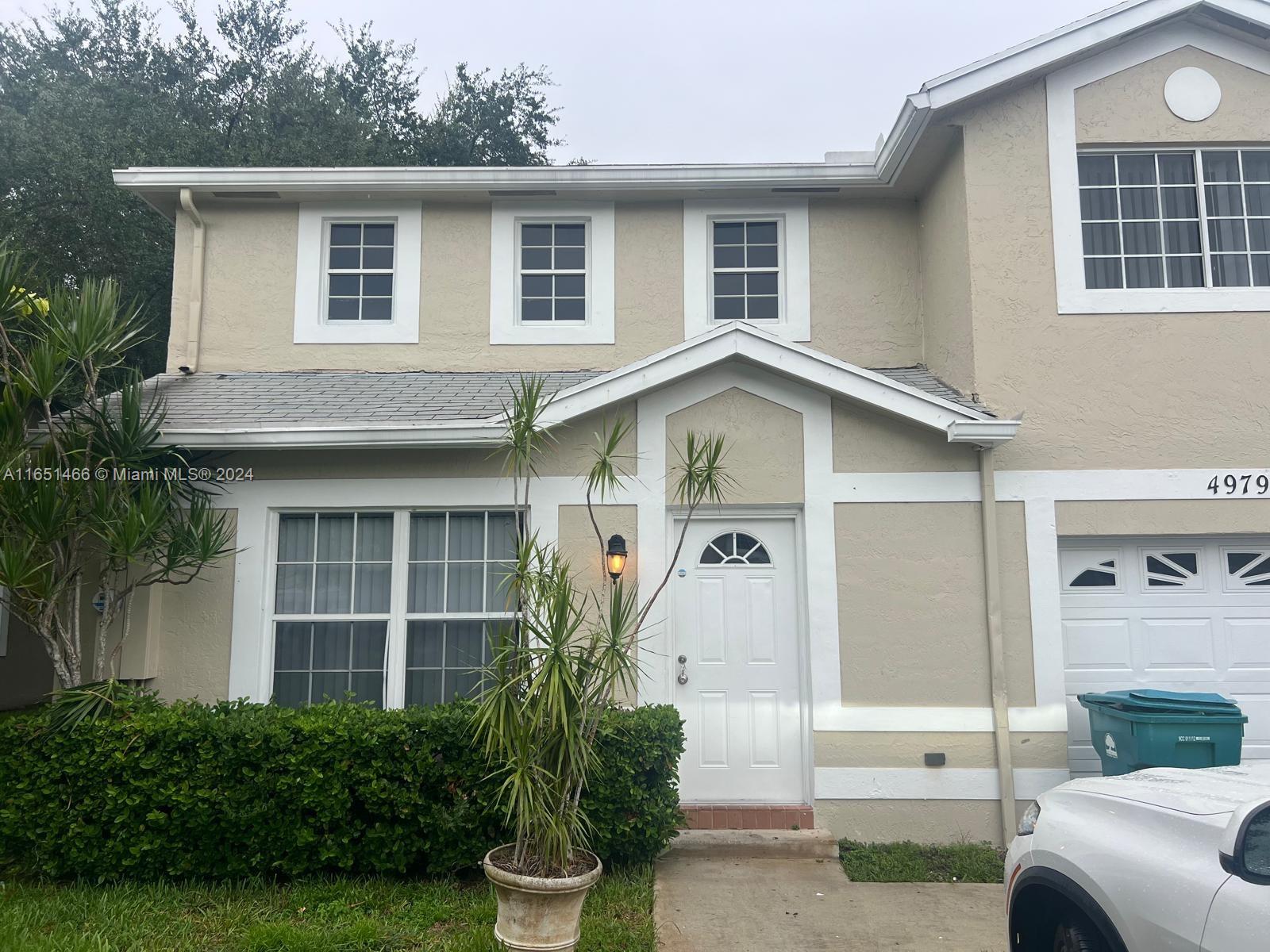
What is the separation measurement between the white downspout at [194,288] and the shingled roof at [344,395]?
201mm

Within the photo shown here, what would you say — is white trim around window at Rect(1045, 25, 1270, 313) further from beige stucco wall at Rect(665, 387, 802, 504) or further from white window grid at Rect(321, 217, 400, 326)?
white window grid at Rect(321, 217, 400, 326)

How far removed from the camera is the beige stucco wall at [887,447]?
683 cm

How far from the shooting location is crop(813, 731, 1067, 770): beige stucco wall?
6574 mm

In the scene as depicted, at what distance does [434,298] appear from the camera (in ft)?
28.1

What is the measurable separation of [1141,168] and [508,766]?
6.87m

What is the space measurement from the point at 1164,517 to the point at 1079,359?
1.37m

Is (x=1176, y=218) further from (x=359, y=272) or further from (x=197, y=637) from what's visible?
(x=197, y=637)

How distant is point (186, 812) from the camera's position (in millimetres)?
5547

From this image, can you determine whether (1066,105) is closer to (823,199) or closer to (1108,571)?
(823,199)

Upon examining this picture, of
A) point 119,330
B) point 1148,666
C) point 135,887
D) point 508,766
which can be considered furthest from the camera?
point 1148,666

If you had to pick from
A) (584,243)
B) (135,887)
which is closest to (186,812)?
(135,887)

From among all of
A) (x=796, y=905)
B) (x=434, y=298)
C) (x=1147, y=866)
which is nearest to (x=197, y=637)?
(x=434, y=298)

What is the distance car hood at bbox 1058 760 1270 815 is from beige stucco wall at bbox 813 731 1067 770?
2.71 meters

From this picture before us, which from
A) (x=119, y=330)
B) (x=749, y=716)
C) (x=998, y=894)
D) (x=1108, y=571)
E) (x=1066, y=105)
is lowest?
(x=998, y=894)
